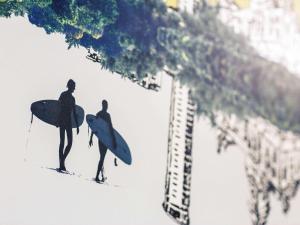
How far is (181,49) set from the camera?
1.89 meters

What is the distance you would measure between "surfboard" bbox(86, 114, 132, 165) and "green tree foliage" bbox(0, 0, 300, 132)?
200mm

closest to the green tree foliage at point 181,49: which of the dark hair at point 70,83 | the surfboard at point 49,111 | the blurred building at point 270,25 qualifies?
the blurred building at point 270,25

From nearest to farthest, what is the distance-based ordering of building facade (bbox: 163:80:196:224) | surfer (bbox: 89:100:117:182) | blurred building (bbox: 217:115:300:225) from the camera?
blurred building (bbox: 217:115:300:225)
building facade (bbox: 163:80:196:224)
surfer (bbox: 89:100:117:182)

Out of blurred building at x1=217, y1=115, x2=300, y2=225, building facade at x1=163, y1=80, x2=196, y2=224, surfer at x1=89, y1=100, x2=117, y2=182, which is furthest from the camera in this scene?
surfer at x1=89, y1=100, x2=117, y2=182

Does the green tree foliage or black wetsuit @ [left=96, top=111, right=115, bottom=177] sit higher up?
the green tree foliage

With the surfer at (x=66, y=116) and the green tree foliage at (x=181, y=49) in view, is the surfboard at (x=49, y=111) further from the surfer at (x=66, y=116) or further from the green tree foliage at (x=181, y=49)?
the green tree foliage at (x=181, y=49)

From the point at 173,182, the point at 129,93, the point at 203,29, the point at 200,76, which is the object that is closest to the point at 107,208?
the point at 173,182

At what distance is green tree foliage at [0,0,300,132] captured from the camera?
5.75 ft

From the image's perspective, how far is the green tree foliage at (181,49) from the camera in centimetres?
175

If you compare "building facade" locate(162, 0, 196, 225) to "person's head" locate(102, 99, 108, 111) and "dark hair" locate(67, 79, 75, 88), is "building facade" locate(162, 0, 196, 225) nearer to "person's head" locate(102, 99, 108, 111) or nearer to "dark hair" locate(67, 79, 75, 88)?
"person's head" locate(102, 99, 108, 111)

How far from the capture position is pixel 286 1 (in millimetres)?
1784

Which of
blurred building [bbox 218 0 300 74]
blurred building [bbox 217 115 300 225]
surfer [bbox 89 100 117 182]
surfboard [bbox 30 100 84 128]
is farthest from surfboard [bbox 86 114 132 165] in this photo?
blurred building [bbox 218 0 300 74]

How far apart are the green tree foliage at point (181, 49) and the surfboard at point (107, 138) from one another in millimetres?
200

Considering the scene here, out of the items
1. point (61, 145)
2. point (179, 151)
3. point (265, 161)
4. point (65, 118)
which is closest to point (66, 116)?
point (65, 118)
